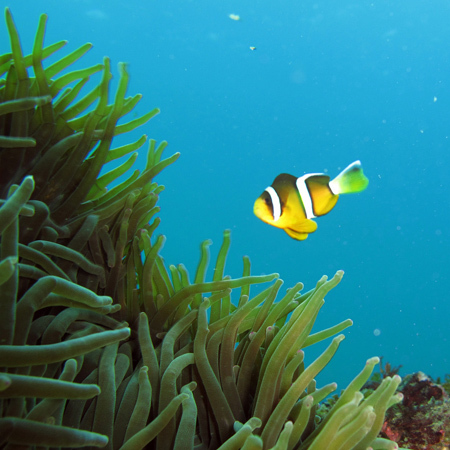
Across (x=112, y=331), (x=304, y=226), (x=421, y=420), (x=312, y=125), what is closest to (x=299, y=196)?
(x=304, y=226)

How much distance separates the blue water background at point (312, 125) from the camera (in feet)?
135

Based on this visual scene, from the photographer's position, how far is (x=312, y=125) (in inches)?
2018

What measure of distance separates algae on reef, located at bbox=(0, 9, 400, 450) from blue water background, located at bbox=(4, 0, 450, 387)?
38562 mm

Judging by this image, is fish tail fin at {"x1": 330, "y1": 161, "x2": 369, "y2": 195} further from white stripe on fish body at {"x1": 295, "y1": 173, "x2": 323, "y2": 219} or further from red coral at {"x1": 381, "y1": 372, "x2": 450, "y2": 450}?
red coral at {"x1": 381, "y1": 372, "x2": 450, "y2": 450}

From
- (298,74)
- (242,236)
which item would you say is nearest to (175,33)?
(298,74)

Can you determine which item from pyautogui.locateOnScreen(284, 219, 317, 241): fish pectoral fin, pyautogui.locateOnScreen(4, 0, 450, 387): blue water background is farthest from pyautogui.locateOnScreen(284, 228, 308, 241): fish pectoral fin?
pyautogui.locateOnScreen(4, 0, 450, 387): blue water background

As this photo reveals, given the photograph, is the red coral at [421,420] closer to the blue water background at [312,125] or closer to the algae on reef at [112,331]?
the algae on reef at [112,331]

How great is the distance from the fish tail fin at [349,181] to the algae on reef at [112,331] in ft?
1.36

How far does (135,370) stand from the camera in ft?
4.50

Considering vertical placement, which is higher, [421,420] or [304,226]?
[304,226]

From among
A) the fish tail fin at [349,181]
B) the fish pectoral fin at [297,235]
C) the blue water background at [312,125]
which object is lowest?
the fish pectoral fin at [297,235]

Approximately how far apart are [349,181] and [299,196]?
0.71 feet

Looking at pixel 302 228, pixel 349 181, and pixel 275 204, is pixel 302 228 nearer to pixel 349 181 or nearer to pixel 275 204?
pixel 275 204

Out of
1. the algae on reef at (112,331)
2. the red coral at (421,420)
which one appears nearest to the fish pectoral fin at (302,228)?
→ the algae on reef at (112,331)
